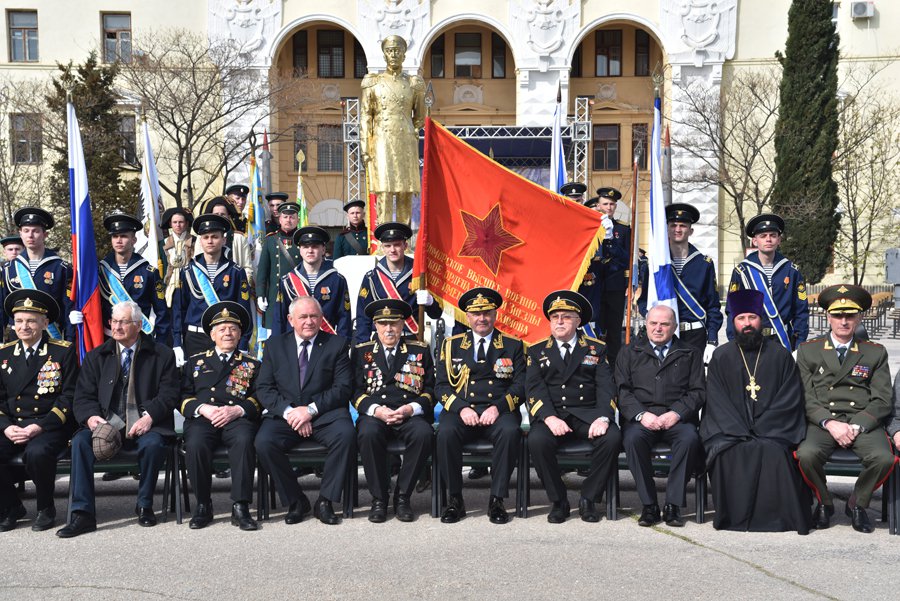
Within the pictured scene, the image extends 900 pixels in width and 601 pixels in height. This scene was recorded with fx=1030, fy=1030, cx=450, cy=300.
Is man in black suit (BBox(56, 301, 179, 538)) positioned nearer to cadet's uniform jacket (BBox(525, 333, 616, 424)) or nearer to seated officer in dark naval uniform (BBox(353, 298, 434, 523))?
seated officer in dark naval uniform (BBox(353, 298, 434, 523))

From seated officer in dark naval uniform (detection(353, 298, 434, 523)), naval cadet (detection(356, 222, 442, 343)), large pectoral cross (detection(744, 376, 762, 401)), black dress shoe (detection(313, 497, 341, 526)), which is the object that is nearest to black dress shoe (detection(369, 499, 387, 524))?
seated officer in dark naval uniform (detection(353, 298, 434, 523))

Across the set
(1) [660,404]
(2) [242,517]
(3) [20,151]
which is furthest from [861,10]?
(2) [242,517]

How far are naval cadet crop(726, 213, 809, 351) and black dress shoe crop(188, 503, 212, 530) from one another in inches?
152

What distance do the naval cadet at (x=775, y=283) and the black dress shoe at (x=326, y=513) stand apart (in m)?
3.22

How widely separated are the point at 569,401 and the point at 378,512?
4.49 feet

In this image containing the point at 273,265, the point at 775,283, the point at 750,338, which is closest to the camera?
the point at 750,338

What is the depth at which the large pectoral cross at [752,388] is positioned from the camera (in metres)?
6.13

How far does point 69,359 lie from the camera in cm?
639

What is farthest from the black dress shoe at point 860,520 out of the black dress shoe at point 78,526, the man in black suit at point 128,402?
the black dress shoe at point 78,526

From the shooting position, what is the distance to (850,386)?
614 cm

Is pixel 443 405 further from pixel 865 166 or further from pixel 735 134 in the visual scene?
pixel 735 134

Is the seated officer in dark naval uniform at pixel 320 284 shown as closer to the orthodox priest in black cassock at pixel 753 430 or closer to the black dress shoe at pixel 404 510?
the black dress shoe at pixel 404 510

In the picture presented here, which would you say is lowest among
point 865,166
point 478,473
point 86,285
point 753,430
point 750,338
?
point 478,473

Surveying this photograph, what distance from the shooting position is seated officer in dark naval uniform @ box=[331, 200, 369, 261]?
35.8 ft
